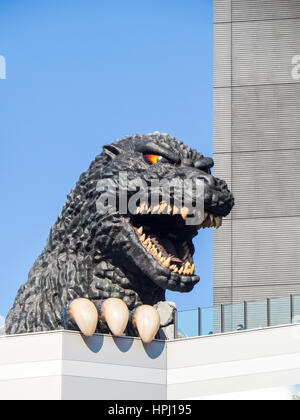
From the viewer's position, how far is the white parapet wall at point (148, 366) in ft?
65.2

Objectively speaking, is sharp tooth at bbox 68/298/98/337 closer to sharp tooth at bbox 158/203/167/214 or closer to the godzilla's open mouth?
the godzilla's open mouth

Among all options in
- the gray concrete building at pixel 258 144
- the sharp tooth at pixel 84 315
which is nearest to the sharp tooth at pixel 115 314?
the sharp tooth at pixel 84 315

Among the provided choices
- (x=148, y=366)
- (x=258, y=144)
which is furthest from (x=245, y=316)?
(x=258, y=144)

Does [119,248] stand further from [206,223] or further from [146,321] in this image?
[206,223]

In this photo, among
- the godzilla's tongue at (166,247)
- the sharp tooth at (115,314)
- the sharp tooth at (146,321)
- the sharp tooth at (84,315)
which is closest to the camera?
the sharp tooth at (84,315)

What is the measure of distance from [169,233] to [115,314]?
1.50 metres

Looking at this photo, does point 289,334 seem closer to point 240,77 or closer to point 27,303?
point 27,303

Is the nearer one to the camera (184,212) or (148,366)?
(184,212)

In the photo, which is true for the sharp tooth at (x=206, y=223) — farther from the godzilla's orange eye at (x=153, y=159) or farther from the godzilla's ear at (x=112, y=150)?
the godzilla's ear at (x=112, y=150)

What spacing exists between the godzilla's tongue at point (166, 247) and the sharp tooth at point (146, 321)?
0.79 meters

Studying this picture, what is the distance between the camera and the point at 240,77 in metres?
42.0

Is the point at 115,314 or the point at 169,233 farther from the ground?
the point at 169,233

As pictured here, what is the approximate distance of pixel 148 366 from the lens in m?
21.1
